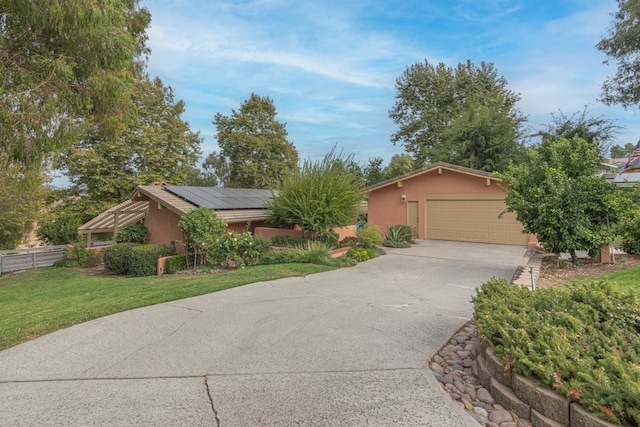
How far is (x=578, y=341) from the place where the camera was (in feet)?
8.95

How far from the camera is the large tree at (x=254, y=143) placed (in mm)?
30625

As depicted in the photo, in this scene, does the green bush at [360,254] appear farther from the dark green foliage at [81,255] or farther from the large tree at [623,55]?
the large tree at [623,55]

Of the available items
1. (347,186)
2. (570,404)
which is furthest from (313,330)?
(347,186)

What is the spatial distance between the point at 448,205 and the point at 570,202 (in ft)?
27.0

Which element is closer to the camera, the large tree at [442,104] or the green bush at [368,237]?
the green bush at [368,237]

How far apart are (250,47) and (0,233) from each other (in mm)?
18353

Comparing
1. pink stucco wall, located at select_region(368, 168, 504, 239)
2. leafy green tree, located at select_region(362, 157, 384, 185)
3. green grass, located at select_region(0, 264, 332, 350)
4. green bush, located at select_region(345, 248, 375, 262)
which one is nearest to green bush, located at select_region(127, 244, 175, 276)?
green grass, located at select_region(0, 264, 332, 350)

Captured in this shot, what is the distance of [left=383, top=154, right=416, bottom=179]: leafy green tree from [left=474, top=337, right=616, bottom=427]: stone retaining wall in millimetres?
27097

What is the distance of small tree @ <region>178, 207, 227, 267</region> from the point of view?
10984mm

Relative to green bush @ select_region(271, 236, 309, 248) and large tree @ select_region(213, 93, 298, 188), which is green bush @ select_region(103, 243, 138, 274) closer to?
green bush @ select_region(271, 236, 309, 248)

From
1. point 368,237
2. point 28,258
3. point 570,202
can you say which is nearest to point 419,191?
point 368,237

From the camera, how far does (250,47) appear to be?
38.5 feet

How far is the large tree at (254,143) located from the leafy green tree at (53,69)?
23.4 metres

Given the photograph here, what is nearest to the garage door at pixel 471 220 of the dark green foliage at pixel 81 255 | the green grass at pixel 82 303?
the green grass at pixel 82 303
